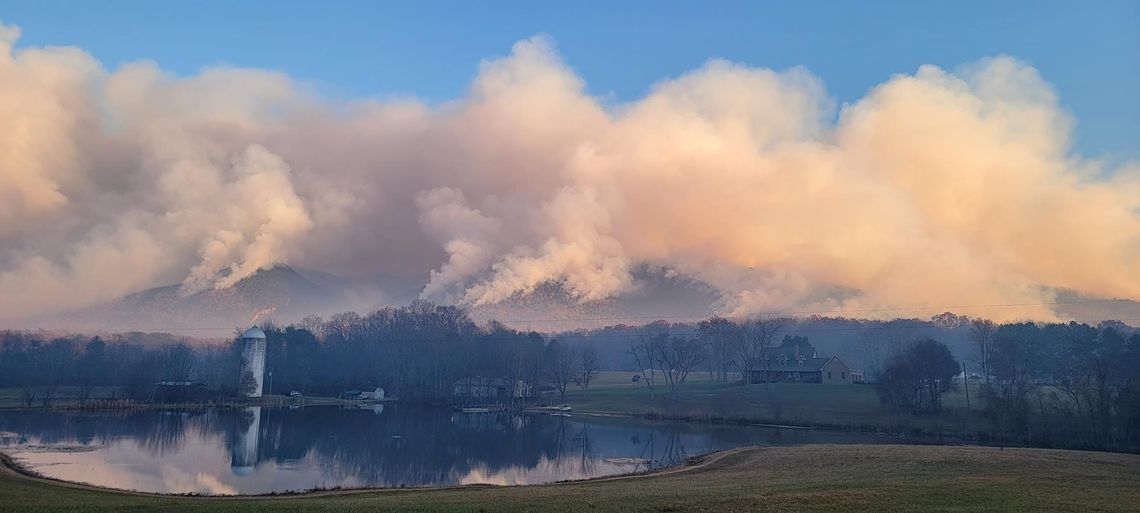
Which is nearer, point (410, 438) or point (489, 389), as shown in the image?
point (410, 438)

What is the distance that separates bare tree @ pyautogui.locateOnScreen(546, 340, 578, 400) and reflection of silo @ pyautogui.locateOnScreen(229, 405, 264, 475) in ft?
179

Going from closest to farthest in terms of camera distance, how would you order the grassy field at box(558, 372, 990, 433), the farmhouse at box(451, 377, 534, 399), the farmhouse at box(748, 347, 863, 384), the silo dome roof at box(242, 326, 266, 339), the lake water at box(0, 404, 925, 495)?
the lake water at box(0, 404, 925, 495) < the grassy field at box(558, 372, 990, 433) < the farmhouse at box(748, 347, 863, 384) < the farmhouse at box(451, 377, 534, 399) < the silo dome roof at box(242, 326, 266, 339)

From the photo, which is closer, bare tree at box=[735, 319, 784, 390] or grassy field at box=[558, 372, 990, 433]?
grassy field at box=[558, 372, 990, 433]

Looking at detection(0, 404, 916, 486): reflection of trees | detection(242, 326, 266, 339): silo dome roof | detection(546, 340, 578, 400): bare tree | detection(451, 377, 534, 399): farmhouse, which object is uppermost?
detection(242, 326, 266, 339): silo dome roof

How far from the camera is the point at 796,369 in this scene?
135 metres

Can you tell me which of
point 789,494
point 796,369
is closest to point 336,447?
point 789,494

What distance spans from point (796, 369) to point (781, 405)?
124 feet

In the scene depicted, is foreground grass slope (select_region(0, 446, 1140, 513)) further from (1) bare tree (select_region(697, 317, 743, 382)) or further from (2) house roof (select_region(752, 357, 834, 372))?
(1) bare tree (select_region(697, 317, 743, 382))

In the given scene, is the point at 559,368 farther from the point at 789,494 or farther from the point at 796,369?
the point at 789,494

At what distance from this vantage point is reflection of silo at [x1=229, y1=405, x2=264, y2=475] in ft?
164

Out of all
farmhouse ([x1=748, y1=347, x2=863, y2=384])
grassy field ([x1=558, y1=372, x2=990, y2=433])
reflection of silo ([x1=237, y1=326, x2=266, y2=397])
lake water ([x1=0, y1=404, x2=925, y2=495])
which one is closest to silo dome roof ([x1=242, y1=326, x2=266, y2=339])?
reflection of silo ([x1=237, y1=326, x2=266, y2=397])

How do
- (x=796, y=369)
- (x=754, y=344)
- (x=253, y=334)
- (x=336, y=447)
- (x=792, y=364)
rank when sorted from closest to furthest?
(x=336, y=447) < (x=754, y=344) < (x=796, y=369) < (x=792, y=364) < (x=253, y=334)

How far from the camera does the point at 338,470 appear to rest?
4853 cm

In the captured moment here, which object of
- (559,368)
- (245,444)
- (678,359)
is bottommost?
(245,444)
